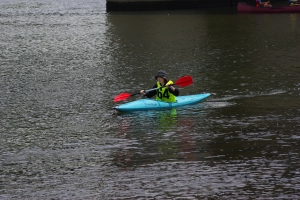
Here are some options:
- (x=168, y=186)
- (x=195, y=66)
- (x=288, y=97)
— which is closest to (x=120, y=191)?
(x=168, y=186)

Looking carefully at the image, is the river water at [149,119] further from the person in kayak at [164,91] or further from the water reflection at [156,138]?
the person in kayak at [164,91]

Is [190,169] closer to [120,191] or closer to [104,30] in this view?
[120,191]

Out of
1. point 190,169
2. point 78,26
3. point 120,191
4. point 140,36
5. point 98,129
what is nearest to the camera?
point 120,191

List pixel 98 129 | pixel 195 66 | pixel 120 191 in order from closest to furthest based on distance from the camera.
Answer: pixel 120 191 → pixel 98 129 → pixel 195 66

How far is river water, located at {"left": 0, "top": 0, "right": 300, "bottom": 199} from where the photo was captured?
13781 millimetres

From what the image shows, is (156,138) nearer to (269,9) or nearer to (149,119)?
(149,119)

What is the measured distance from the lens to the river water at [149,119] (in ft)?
45.2

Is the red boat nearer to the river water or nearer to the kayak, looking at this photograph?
the river water

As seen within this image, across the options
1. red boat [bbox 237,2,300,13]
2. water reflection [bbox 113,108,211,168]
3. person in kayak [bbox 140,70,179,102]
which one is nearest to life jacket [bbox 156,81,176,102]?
person in kayak [bbox 140,70,179,102]

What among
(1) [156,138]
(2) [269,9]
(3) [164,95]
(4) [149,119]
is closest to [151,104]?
(3) [164,95]

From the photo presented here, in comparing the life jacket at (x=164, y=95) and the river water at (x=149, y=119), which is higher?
the life jacket at (x=164, y=95)

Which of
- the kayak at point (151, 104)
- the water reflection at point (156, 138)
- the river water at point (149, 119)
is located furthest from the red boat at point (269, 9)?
the water reflection at point (156, 138)

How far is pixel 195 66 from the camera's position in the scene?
3047 centimetres

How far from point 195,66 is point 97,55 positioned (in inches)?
266
